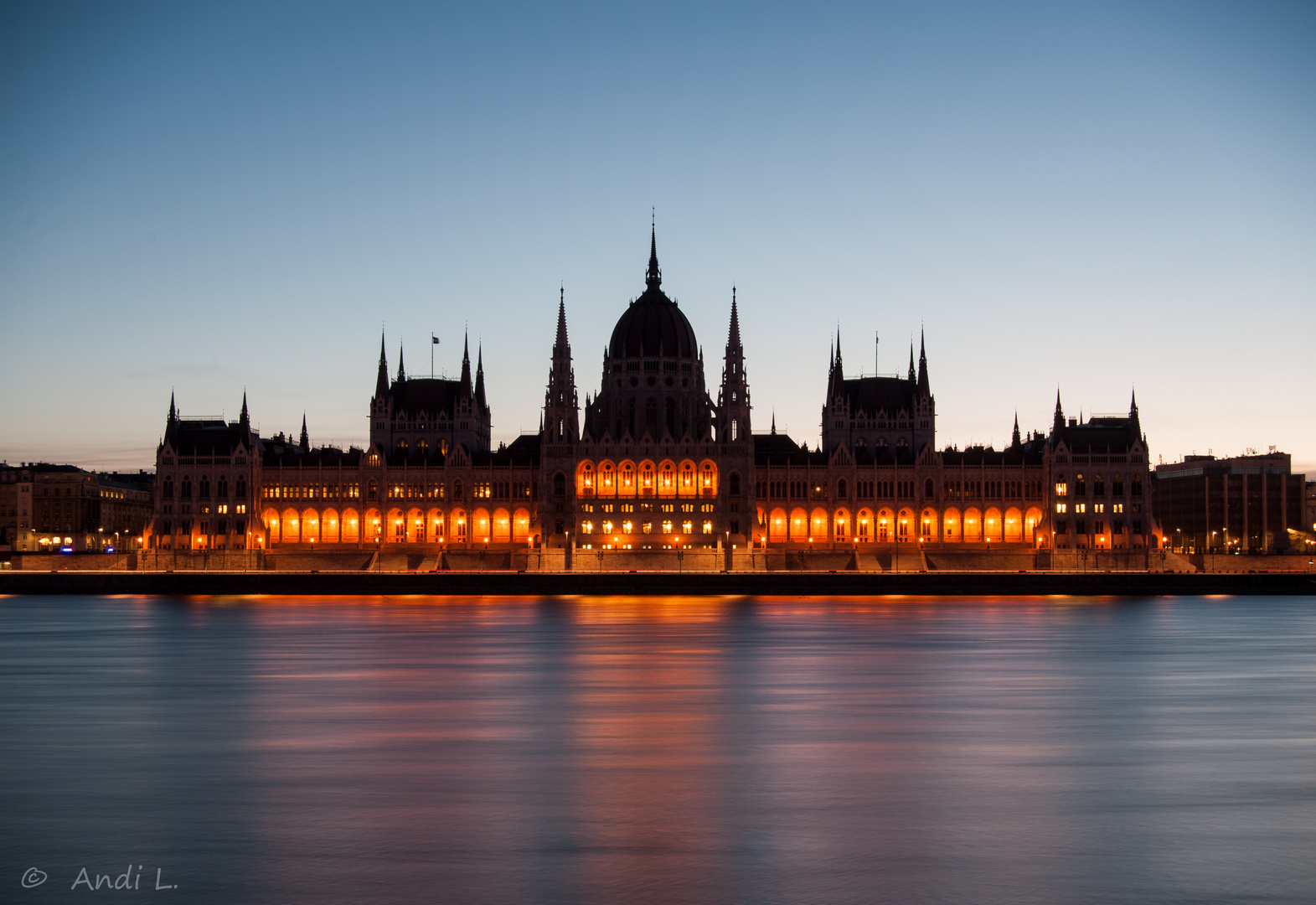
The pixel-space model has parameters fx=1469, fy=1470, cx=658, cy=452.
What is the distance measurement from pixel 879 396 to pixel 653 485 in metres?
29.5

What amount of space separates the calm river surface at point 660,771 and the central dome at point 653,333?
7562 cm

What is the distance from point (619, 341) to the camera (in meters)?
141

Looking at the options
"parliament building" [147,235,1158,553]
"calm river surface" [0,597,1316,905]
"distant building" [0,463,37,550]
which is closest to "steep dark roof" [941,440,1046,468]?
"parliament building" [147,235,1158,553]

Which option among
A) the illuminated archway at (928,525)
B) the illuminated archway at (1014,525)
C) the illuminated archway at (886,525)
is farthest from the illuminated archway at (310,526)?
the illuminated archway at (1014,525)

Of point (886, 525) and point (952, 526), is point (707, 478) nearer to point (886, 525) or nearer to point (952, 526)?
point (886, 525)

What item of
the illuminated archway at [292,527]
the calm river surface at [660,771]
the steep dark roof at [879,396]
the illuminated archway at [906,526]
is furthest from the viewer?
the steep dark roof at [879,396]

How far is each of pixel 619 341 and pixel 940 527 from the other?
34.8 m

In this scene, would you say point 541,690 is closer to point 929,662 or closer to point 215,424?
point 929,662

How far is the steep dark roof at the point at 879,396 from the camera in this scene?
146375 mm

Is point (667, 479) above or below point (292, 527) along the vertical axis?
above

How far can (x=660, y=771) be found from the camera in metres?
31.9

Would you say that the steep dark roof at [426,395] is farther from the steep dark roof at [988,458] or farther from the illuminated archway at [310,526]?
the steep dark roof at [988,458]

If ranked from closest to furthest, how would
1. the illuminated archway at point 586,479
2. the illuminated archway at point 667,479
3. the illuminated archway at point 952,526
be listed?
the illuminated archway at point 667,479, the illuminated archway at point 586,479, the illuminated archway at point 952,526

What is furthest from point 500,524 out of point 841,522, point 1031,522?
point 1031,522
